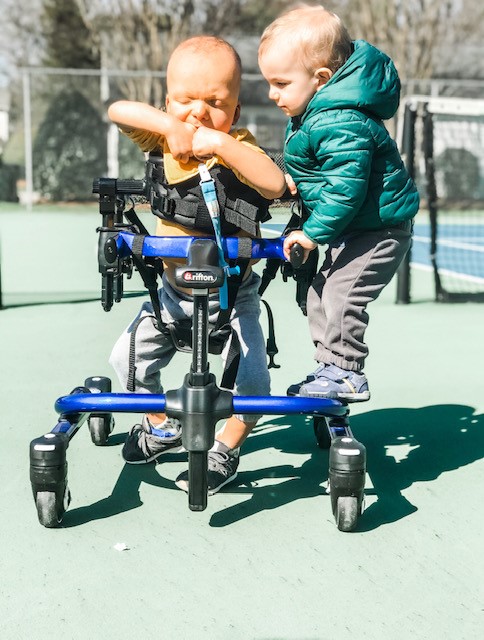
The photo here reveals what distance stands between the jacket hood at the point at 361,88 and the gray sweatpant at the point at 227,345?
0.68 m

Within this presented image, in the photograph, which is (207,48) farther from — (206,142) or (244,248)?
(244,248)

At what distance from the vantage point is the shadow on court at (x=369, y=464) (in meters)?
3.03

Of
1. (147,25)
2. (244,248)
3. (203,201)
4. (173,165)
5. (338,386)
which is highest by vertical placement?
(147,25)

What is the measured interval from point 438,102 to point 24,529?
613 centimetres

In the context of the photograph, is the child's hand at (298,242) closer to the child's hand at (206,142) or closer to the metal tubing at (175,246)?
the metal tubing at (175,246)

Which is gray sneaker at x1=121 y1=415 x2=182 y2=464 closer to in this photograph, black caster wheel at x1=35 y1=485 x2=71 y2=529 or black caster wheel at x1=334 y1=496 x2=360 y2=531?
black caster wheel at x1=35 y1=485 x2=71 y2=529

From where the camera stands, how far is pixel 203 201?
2.92 metres

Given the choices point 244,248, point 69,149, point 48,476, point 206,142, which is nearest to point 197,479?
point 48,476

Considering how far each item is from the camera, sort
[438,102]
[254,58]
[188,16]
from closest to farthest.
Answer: [438,102] < [188,16] < [254,58]

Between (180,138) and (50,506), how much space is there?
1166 millimetres

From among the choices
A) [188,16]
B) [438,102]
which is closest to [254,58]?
[188,16]

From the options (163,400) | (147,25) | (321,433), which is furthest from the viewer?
(147,25)

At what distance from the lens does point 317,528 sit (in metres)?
2.88

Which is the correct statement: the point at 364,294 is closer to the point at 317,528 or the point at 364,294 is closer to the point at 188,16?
the point at 317,528
